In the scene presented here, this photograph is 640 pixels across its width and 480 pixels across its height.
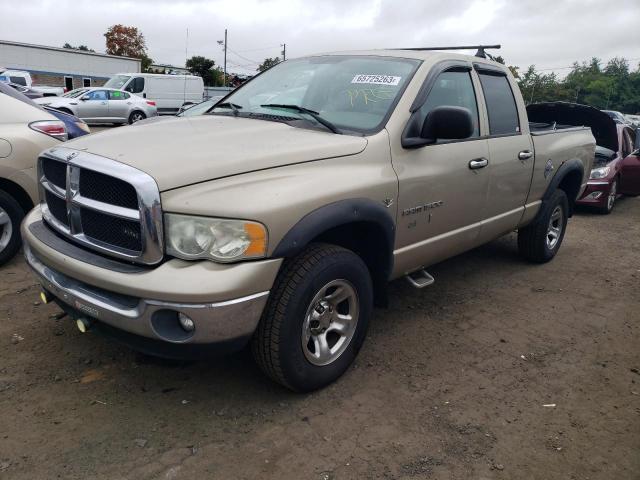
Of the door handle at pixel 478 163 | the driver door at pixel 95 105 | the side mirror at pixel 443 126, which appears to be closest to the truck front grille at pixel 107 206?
the side mirror at pixel 443 126

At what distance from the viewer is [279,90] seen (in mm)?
3848

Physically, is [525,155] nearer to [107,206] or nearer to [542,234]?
[542,234]

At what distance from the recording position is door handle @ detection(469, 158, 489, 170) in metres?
3.79

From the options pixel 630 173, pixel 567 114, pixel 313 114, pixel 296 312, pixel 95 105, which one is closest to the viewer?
pixel 296 312

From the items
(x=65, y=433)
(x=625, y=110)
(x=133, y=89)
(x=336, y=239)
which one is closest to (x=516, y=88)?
(x=336, y=239)

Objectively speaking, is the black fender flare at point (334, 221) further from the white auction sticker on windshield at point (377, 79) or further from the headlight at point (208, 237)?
the white auction sticker on windshield at point (377, 79)

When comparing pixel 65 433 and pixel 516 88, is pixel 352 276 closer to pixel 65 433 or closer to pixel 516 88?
pixel 65 433

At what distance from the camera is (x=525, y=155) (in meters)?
4.49

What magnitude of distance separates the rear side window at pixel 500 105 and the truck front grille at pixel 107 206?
283cm

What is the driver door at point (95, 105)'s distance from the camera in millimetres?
19641

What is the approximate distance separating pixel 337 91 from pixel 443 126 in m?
0.79

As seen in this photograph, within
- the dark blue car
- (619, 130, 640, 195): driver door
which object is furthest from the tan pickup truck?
(619, 130, 640, 195): driver door

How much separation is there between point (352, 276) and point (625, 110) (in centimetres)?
9456

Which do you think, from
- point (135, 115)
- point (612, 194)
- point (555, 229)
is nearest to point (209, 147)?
point (555, 229)
